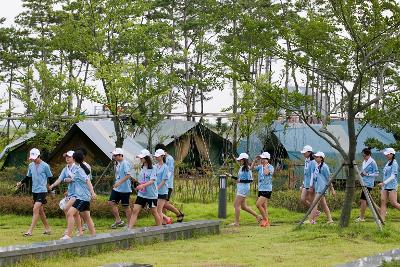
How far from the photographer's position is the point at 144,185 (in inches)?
495

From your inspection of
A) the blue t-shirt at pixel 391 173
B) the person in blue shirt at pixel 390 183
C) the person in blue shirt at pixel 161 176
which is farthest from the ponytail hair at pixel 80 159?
the blue t-shirt at pixel 391 173

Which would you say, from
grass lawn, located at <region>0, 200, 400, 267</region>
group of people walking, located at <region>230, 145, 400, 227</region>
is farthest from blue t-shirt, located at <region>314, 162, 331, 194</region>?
grass lawn, located at <region>0, 200, 400, 267</region>

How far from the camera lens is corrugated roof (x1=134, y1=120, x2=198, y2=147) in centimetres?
2833

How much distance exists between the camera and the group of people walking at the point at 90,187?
11.9m

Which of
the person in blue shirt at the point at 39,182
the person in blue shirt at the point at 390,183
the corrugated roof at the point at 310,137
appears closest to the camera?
the person in blue shirt at the point at 39,182

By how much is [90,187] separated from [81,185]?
0.15 meters

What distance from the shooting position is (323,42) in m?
12.6

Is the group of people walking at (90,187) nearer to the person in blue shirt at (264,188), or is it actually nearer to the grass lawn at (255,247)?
the grass lawn at (255,247)

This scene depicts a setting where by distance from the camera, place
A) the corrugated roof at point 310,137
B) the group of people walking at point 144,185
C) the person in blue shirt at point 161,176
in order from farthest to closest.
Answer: the corrugated roof at point 310,137, the person in blue shirt at point 161,176, the group of people walking at point 144,185

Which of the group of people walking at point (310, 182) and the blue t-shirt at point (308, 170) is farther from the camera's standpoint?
the blue t-shirt at point (308, 170)

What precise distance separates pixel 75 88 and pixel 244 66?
8370mm

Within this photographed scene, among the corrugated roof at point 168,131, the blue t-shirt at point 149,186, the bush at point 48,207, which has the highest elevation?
the corrugated roof at point 168,131

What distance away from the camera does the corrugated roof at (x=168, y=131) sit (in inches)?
1115

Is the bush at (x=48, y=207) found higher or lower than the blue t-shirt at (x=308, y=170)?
lower
